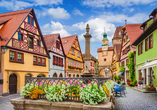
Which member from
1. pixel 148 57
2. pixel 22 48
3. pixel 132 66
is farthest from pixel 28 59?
pixel 132 66

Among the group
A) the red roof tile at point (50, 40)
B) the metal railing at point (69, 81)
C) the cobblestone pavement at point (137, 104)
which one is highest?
the red roof tile at point (50, 40)

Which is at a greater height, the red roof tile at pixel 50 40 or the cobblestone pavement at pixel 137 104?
the red roof tile at pixel 50 40

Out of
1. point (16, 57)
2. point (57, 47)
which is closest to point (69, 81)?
point (16, 57)

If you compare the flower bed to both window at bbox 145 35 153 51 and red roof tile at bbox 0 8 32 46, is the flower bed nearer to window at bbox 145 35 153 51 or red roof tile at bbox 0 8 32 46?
red roof tile at bbox 0 8 32 46

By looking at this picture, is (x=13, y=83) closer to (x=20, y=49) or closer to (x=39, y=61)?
(x=20, y=49)

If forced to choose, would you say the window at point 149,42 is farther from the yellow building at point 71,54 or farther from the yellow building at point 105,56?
the yellow building at point 105,56

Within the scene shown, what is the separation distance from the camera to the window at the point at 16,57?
621 inches

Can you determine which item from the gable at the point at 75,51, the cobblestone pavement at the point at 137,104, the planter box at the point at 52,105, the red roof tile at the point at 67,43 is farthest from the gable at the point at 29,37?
the cobblestone pavement at the point at 137,104

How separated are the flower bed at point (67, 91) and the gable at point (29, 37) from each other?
9988 millimetres

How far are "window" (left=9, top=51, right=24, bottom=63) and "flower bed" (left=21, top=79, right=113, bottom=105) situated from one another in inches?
386

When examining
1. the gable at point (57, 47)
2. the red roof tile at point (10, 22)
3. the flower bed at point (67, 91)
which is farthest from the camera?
the gable at point (57, 47)

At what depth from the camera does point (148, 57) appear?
17.6m

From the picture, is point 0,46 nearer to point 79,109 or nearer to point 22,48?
point 22,48

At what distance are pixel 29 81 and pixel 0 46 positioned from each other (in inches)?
360
